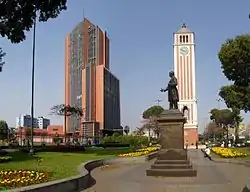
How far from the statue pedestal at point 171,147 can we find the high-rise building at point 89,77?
3327 inches

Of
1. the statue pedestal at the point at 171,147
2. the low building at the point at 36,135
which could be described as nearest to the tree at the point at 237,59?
the statue pedestal at the point at 171,147

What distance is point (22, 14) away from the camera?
21875mm

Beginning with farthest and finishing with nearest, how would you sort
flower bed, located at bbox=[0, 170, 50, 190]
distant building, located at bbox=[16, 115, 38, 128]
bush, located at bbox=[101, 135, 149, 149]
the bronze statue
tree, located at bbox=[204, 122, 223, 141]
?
1. distant building, located at bbox=[16, 115, 38, 128]
2. tree, located at bbox=[204, 122, 223, 141]
3. bush, located at bbox=[101, 135, 149, 149]
4. the bronze statue
5. flower bed, located at bbox=[0, 170, 50, 190]

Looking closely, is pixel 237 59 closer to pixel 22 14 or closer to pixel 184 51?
pixel 22 14

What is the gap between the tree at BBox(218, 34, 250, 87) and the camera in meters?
41.9

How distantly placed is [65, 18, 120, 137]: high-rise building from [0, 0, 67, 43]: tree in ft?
262

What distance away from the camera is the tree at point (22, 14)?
21.3m

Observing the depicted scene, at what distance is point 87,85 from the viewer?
340 ft

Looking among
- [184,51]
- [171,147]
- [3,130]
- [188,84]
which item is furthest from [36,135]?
[171,147]

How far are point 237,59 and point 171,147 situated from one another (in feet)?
89.7

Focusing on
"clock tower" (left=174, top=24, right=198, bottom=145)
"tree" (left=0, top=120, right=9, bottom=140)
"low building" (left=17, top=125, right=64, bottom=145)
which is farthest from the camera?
"clock tower" (left=174, top=24, right=198, bottom=145)

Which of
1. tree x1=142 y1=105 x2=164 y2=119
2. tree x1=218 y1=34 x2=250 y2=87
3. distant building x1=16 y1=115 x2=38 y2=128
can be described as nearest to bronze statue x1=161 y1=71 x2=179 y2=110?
tree x1=218 y1=34 x2=250 y2=87

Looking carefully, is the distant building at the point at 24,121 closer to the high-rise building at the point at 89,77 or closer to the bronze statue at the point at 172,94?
the high-rise building at the point at 89,77

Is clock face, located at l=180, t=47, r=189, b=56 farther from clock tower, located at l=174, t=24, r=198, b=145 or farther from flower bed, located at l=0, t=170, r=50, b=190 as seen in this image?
flower bed, located at l=0, t=170, r=50, b=190
